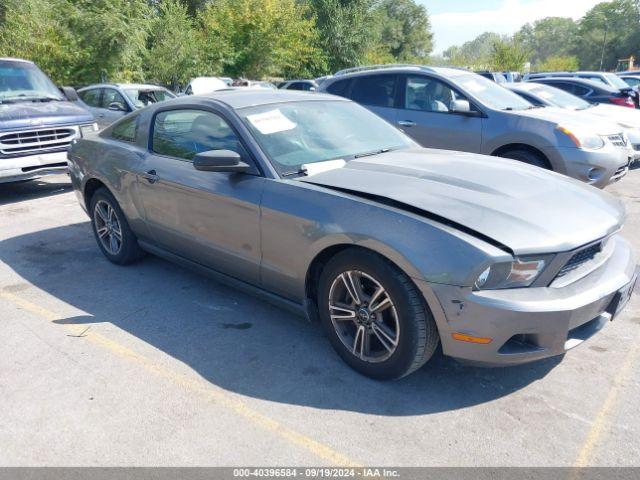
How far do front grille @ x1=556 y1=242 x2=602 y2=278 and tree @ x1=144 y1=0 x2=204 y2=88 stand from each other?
2014 cm

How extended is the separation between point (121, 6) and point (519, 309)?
60.0ft

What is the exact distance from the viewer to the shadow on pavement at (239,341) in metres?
2.87

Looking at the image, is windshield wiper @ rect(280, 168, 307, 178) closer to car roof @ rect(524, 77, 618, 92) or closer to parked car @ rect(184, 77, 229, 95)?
car roof @ rect(524, 77, 618, 92)

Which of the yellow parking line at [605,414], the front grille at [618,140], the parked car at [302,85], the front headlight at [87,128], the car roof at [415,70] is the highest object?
the car roof at [415,70]

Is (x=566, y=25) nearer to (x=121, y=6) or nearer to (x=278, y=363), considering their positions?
(x=121, y=6)

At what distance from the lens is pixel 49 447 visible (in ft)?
8.36

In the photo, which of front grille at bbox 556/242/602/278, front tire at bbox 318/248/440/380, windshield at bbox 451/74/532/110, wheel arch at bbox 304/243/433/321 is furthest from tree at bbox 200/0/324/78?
front grille at bbox 556/242/602/278

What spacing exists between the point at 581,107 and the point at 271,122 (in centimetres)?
795

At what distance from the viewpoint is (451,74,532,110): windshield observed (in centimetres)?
662

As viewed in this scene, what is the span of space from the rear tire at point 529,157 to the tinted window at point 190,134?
13.0 feet

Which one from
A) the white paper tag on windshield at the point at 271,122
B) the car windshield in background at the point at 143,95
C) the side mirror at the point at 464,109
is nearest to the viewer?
the white paper tag on windshield at the point at 271,122

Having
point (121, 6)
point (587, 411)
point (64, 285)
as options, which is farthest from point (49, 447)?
point (121, 6)

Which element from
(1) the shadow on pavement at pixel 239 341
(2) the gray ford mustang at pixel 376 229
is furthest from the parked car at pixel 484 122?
(1) the shadow on pavement at pixel 239 341

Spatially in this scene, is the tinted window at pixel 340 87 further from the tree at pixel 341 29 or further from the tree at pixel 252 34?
the tree at pixel 341 29
